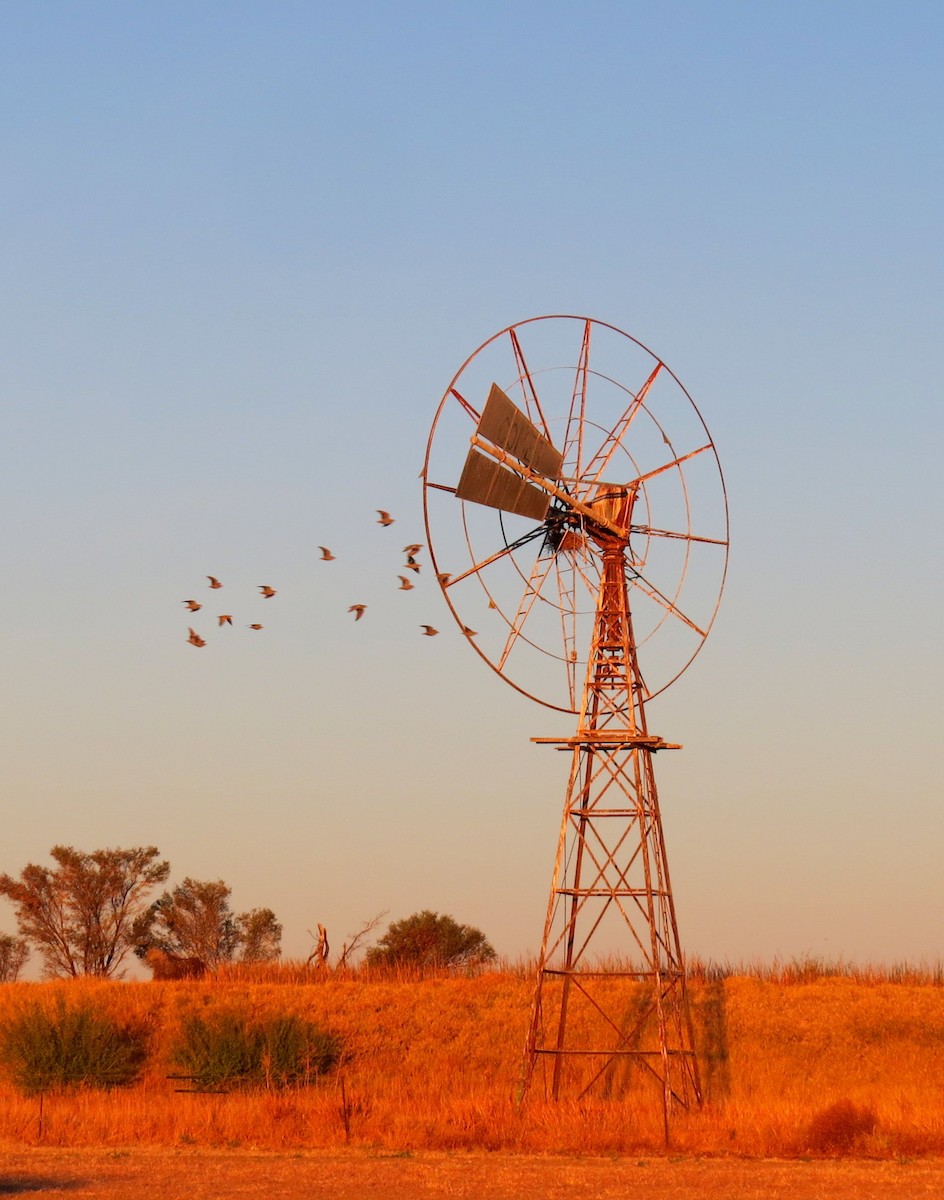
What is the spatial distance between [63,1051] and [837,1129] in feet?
43.1

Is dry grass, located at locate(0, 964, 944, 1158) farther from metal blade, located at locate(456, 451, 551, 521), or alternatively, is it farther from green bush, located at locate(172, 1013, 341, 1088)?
metal blade, located at locate(456, 451, 551, 521)

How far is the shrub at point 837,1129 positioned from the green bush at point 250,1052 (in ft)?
29.3

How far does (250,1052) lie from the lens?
28.2 metres

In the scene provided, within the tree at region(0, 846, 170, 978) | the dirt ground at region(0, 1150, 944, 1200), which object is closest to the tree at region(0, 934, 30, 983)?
the tree at region(0, 846, 170, 978)

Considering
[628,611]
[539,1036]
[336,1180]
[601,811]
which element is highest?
[628,611]

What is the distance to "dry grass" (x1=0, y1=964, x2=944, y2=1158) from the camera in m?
22.2

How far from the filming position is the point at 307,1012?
30.5 m

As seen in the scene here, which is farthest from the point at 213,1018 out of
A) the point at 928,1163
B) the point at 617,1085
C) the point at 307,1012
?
the point at 928,1163

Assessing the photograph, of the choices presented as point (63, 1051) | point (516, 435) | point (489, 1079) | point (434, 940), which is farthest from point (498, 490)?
point (434, 940)

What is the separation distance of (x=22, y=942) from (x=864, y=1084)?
108 feet

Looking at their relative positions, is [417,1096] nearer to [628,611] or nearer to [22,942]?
[628,611]

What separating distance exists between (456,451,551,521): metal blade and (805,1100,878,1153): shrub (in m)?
8.70

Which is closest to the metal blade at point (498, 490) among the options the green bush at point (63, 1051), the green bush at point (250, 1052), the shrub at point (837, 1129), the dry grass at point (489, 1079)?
the dry grass at point (489, 1079)

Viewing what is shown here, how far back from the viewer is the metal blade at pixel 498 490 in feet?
73.1
